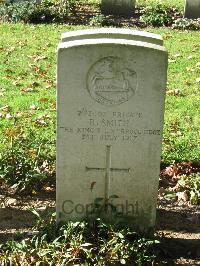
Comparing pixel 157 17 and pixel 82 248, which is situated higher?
pixel 157 17

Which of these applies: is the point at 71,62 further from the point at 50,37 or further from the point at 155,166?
the point at 50,37

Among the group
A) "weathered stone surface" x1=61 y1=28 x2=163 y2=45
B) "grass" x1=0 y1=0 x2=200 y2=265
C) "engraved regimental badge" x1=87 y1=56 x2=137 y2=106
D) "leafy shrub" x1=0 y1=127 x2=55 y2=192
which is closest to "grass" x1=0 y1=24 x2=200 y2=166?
"grass" x1=0 y1=0 x2=200 y2=265

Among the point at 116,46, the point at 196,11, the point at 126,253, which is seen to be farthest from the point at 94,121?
the point at 196,11

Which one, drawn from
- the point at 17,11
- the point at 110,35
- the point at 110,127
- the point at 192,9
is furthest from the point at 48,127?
the point at 192,9

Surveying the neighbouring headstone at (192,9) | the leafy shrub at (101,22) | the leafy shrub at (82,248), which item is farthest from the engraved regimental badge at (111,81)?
the neighbouring headstone at (192,9)

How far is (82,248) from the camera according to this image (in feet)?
13.9

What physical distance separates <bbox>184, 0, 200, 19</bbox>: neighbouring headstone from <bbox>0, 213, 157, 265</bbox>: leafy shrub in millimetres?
9256

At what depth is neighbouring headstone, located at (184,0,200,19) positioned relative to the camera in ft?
41.4

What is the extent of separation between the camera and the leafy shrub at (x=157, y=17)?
39.5 ft

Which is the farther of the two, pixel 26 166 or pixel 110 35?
pixel 26 166

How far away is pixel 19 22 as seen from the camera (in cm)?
1194

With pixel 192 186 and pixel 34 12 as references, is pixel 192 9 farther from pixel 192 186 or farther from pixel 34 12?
pixel 192 186

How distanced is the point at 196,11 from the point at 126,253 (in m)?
9.65

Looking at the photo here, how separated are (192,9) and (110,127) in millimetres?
9140
